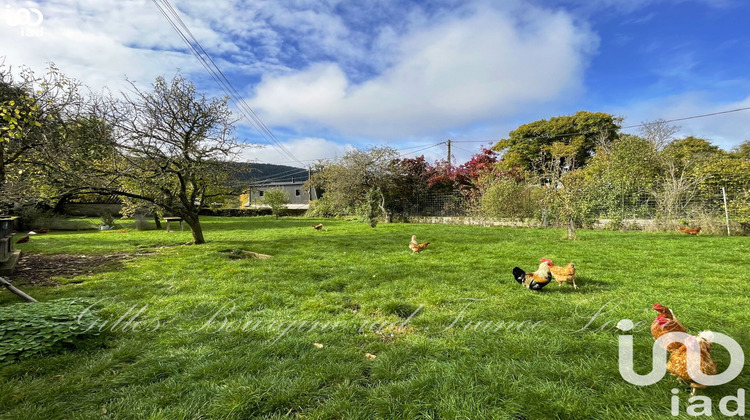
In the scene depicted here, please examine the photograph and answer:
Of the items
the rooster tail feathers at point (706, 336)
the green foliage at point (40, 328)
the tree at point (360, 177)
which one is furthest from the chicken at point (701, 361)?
the tree at point (360, 177)

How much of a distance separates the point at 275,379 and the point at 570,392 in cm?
189

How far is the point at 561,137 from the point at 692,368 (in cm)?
2806

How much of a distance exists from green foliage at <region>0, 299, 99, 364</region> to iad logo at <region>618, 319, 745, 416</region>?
432 centimetres

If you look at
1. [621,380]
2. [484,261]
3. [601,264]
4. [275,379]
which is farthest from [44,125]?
[601,264]

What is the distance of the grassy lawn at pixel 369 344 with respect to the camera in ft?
5.82

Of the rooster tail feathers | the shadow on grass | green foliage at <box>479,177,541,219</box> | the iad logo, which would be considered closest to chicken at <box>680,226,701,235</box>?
green foliage at <box>479,177,541,219</box>

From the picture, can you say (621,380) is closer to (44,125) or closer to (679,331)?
(679,331)

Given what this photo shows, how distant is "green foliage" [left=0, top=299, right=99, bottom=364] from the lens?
2.32 metres

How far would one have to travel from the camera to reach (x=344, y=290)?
162 inches

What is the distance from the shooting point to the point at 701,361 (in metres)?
1.72

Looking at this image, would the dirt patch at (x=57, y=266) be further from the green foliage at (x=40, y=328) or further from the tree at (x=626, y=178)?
the tree at (x=626, y=178)

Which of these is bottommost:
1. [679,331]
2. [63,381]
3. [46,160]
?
[63,381]

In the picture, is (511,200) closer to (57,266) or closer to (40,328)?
(40,328)

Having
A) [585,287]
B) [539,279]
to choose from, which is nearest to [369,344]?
[539,279]
